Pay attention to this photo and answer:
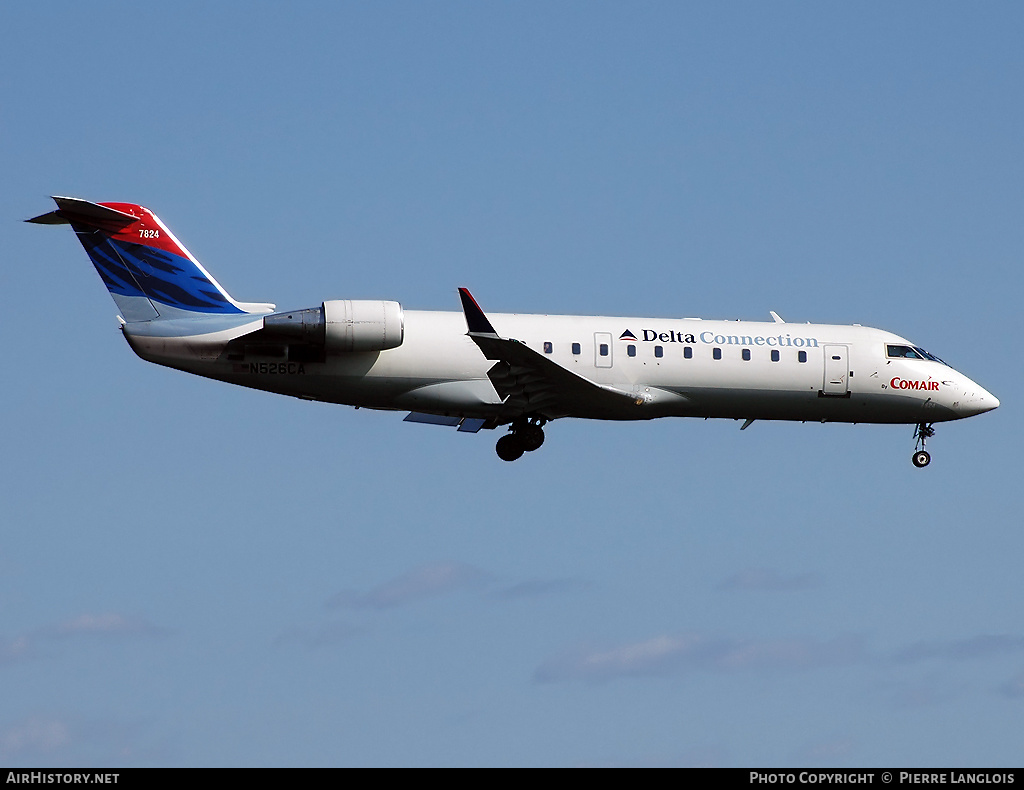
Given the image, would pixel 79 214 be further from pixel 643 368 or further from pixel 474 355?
pixel 643 368

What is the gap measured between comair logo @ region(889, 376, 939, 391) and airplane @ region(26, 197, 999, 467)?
51 mm

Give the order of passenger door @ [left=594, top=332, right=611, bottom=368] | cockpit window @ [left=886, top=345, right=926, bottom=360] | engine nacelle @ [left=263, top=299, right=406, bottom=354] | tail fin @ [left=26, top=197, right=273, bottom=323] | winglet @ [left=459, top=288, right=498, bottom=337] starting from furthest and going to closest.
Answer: cockpit window @ [left=886, top=345, right=926, bottom=360] → passenger door @ [left=594, top=332, right=611, bottom=368] → tail fin @ [left=26, top=197, right=273, bottom=323] → engine nacelle @ [left=263, top=299, right=406, bottom=354] → winglet @ [left=459, top=288, right=498, bottom=337]

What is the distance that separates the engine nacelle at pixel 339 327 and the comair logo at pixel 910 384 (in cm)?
1164

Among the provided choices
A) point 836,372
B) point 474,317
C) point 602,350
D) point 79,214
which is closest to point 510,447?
point 602,350

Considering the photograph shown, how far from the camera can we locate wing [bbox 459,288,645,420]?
28.8 meters

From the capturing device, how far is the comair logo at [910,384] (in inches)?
1309

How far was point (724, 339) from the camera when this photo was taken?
3219 centimetres

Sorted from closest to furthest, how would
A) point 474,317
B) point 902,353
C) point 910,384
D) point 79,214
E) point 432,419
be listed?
1. point 474,317
2. point 79,214
3. point 432,419
4. point 910,384
5. point 902,353

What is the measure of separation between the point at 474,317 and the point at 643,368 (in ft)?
15.6

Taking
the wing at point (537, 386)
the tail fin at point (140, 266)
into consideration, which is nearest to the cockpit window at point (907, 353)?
the wing at point (537, 386)

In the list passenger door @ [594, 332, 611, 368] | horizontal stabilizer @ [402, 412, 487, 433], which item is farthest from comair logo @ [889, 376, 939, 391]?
horizontal stabilizer @ [402, 412, 487, 433]

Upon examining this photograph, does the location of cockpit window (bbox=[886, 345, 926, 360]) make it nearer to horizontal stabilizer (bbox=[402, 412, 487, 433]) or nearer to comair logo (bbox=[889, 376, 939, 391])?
comair logo (bbox=[889, 376, 939, 391])

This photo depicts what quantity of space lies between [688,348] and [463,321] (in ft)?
16.4
